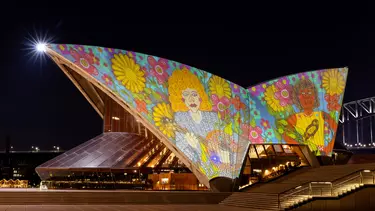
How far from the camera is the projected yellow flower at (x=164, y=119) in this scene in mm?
29781

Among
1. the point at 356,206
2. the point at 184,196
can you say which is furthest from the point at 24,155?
the point at 356,206

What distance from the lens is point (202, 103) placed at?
32.0 metres

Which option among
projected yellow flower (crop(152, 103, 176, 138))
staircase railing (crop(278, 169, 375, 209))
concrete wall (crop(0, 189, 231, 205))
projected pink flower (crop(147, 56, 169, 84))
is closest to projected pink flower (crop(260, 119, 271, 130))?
projected yellow flower (crop(152, 103, 176, 138))

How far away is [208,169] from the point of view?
30406mm

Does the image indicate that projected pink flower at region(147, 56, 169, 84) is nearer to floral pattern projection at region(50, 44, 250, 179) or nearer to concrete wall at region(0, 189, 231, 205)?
floral pattern projection at region(50, 44, 250, 179)

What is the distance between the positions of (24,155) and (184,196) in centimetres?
8631

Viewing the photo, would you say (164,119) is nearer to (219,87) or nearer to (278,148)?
(219,87)

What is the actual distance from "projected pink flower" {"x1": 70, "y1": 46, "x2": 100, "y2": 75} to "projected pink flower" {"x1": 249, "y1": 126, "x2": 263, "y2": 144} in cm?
1135

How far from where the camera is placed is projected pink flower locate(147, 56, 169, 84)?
30844 millimetres

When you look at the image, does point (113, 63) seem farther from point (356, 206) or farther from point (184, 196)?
point (356, 206)

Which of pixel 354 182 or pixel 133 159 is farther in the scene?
pixel 133 159

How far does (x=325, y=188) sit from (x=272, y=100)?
36.1ft

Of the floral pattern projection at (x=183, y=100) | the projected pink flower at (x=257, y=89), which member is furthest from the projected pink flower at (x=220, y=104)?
the projected pink flower at (x=257, y=89)

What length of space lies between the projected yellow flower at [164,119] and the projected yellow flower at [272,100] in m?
7.69
